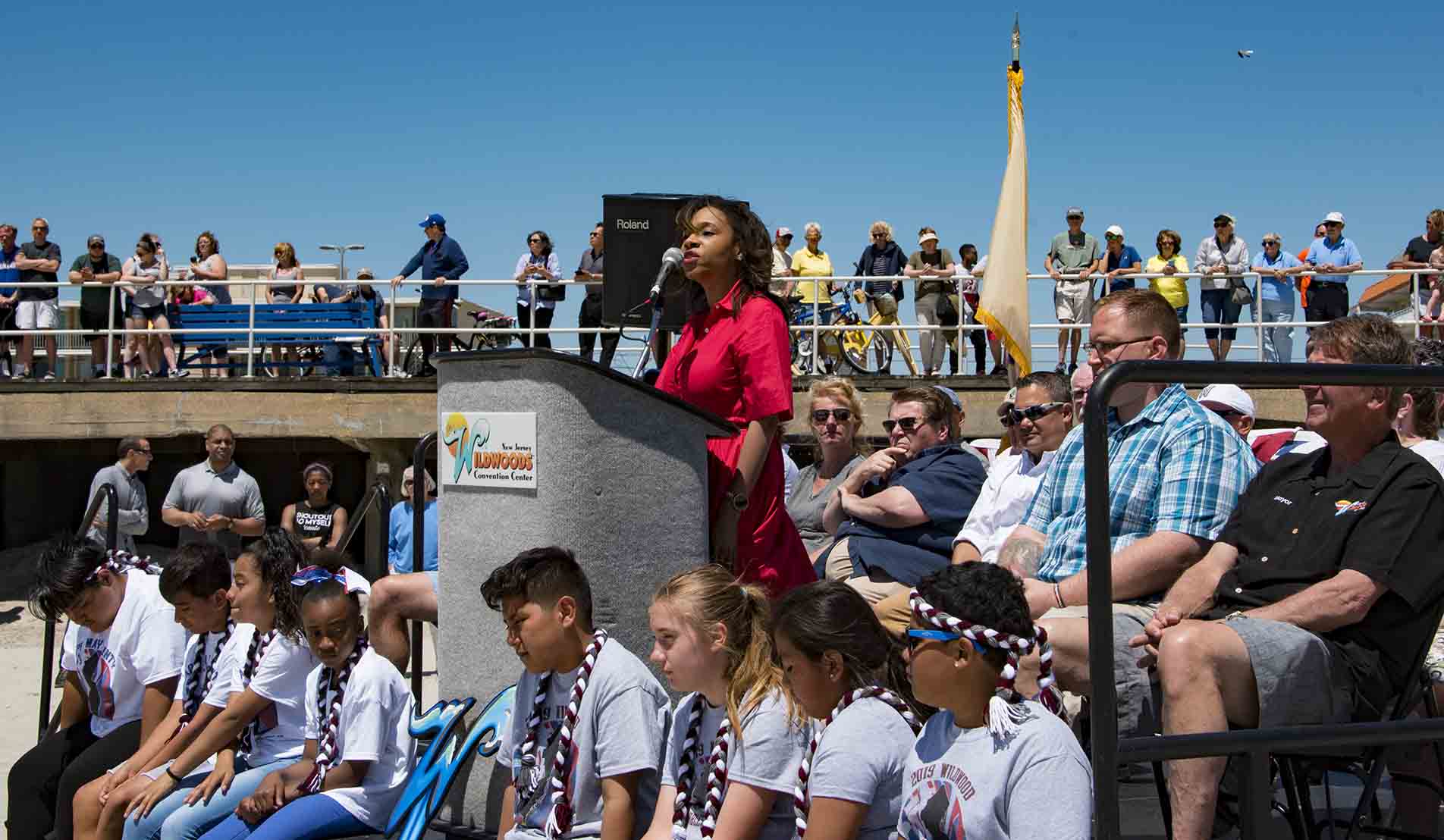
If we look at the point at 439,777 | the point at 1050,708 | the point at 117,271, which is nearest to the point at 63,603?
the point at 439,777

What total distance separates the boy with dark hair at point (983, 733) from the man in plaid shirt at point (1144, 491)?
66 centimetres

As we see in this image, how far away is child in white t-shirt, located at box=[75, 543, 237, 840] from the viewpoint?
215 inches

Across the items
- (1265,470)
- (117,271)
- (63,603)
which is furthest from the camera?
(117,271)

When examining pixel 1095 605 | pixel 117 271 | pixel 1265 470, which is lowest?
pixel 1095 605

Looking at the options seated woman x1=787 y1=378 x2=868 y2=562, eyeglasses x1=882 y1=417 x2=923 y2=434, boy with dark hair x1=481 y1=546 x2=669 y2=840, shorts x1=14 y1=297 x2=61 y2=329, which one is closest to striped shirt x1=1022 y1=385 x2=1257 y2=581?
boy with dark hair x1=481 y1=546 x2=669 y2=840

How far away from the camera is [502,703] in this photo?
436cm

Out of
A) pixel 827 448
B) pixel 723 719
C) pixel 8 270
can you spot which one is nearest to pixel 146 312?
pixel 8 270

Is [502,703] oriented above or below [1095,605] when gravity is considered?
below

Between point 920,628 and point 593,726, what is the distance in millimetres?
1250

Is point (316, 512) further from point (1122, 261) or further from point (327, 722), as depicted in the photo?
point (1122, 261)

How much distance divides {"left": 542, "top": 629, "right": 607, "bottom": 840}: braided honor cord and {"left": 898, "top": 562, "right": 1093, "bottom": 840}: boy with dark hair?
1108 mm

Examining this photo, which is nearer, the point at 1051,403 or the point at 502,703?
the point at 502,703

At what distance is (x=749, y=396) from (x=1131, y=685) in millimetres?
1355

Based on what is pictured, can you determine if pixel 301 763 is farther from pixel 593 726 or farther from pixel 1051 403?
pixel 1051 403
